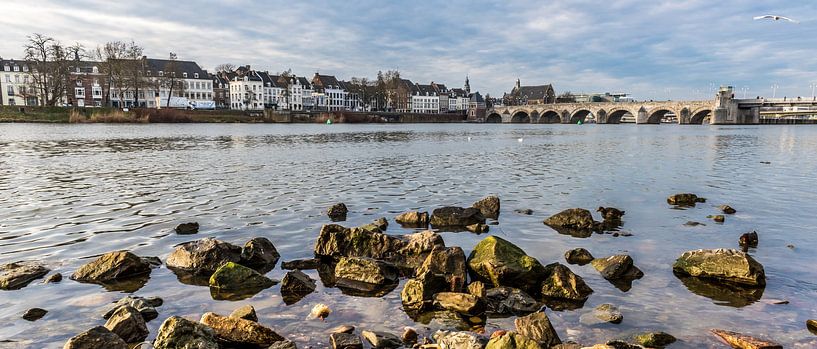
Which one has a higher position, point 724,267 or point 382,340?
point 724,267

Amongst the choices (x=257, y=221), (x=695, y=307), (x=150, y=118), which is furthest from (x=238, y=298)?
(x=150, y=118)

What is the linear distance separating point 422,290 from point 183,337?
4.30 m

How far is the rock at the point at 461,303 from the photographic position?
30.5 feet

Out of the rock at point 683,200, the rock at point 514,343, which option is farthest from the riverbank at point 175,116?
the rock at point 514,343

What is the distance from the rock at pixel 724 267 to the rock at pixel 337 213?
10245 millimetres

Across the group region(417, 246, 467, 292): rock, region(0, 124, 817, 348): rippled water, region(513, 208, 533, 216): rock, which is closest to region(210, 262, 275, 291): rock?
region(0, 124, 817, 348): rippled water

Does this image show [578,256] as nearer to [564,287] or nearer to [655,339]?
[564,287]

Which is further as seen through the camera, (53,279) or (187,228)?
(187,228)

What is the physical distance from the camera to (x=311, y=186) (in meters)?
24.5

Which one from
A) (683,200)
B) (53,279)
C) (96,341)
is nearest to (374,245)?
(96,341)

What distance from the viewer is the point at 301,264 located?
40.4 feet

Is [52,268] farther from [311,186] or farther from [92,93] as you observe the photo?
[92,93]

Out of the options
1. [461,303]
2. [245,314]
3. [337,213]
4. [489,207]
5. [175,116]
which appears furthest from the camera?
[175,116]

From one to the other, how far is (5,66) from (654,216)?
176883mm
